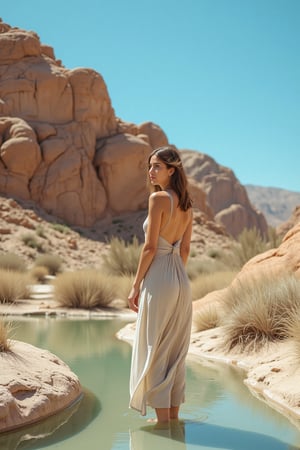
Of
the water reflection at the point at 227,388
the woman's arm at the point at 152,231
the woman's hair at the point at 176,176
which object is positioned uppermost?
the woman's hair at the point at 176,176

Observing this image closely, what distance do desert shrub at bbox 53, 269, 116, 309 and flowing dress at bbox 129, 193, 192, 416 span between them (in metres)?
10.3

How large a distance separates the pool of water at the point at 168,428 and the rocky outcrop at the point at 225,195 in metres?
50.6

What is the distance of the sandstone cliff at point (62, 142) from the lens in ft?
113

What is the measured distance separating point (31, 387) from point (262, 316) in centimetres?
401

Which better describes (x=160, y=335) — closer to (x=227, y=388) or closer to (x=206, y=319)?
(x=227, y=388)

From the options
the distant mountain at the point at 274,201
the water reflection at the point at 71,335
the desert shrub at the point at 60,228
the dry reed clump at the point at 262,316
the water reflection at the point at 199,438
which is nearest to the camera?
the water reflection at the point at 199,438

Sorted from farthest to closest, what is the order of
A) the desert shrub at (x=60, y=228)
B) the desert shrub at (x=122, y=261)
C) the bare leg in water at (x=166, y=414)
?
the desert shrub at (x=60, y=228), the desert shrub at (x=122, y=261), the bare leg in water at (x=166, y=414)

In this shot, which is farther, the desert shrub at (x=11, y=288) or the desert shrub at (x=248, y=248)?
the desert shrub at (x=248, y=248)

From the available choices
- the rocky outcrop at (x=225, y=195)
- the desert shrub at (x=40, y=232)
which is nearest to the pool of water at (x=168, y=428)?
the desert shrub at (x=40, y=232)

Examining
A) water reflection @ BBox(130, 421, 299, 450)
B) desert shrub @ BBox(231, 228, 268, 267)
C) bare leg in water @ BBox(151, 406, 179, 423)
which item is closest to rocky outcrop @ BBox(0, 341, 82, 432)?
water reflection @ BBox(130, 421, 299, 450)

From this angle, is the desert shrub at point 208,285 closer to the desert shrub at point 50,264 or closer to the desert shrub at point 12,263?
the desert shrub at point 12,263

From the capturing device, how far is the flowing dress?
484cm

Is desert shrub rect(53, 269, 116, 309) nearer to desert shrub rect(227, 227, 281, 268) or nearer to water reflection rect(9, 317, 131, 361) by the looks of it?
water reflection rect(9, 317, 131, 361)

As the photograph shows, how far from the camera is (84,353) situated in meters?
9.14
